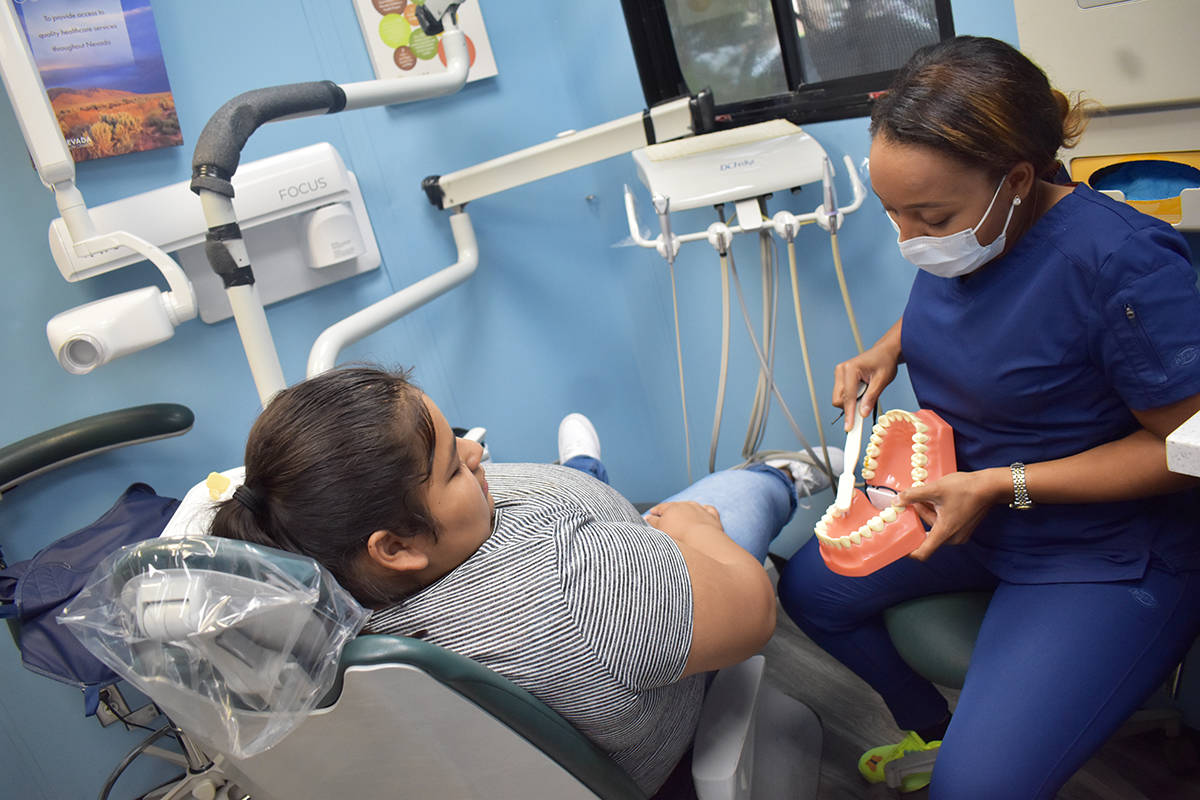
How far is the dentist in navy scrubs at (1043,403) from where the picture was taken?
0.95m

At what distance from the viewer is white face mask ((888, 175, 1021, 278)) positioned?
1.00 metres

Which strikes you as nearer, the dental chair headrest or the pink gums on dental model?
the dental chair headrest

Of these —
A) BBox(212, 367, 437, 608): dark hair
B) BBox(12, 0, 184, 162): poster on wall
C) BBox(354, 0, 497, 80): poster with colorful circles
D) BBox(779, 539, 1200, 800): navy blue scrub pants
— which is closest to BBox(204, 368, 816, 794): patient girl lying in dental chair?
BBox(212, 367, 437, 608): dark hair

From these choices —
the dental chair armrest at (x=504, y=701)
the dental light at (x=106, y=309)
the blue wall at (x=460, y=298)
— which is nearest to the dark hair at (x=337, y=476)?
the dental chair armrest at (x=504, y=701)

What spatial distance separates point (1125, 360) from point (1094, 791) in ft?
2.58

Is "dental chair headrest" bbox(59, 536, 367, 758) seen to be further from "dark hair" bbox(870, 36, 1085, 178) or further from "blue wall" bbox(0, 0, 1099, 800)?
"blue wall" bbox(0, 0, 1099, 800)

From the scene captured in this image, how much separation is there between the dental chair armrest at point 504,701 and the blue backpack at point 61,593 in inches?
31.4

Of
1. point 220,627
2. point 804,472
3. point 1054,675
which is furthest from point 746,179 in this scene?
point 220,627

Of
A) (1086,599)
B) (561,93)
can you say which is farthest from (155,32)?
(1086,599)

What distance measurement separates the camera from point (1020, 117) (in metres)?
0.95

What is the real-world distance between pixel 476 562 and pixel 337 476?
0.58 ft

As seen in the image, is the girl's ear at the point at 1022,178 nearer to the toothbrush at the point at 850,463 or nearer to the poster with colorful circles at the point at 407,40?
the toothbrush at the point at 850,463

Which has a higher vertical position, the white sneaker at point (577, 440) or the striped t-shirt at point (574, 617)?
the striped t-shirt at point (574, 617)

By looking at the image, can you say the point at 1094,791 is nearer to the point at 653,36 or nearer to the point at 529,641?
the point at 529,641
